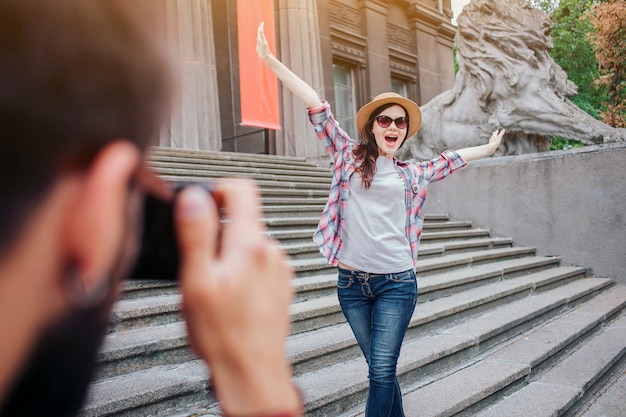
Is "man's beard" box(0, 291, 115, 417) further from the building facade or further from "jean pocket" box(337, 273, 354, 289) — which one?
the building facade

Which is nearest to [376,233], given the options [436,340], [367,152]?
[367,152]

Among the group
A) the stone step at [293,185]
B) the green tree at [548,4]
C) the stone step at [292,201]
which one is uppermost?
the green tree at [548,4]

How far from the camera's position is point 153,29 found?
0.48 meters

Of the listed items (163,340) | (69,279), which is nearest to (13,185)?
(69,279)

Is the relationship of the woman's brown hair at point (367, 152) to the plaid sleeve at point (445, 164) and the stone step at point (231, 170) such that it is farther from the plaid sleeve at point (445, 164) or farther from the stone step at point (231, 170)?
the stone step at point (231, 170)

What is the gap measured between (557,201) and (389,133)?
6856mm

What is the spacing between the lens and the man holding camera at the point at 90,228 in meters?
0.40

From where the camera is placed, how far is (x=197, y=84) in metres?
12.7

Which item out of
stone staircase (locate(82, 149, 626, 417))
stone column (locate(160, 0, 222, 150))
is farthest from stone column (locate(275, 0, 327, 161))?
stone staircase (locate(82, 149, 626, 417))

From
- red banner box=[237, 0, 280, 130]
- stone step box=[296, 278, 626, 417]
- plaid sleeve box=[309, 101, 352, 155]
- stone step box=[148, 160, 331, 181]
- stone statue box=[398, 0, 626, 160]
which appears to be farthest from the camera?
red banner box=[237, 0, 280, 130]

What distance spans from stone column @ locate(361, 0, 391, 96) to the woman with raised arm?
14.2 m

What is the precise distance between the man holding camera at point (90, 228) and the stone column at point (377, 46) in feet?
55.6

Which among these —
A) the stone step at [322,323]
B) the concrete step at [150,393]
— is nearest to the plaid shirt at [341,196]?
the concrete step at [150,393]

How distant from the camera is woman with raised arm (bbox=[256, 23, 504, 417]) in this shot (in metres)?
2.99
